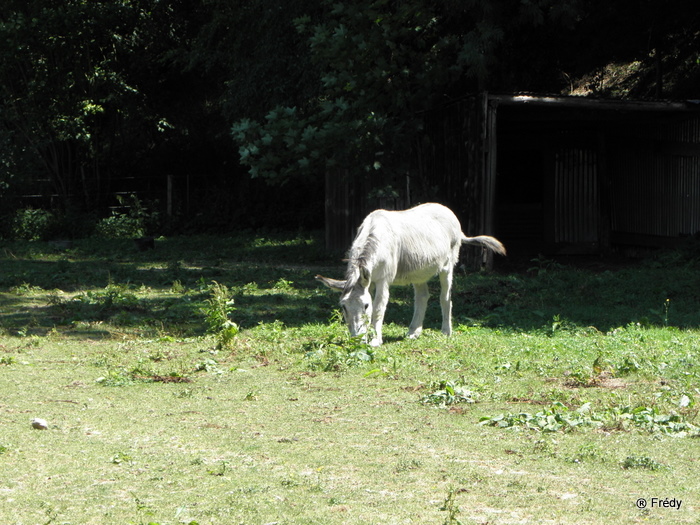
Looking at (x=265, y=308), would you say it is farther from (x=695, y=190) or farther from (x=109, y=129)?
(x=109, y=129)

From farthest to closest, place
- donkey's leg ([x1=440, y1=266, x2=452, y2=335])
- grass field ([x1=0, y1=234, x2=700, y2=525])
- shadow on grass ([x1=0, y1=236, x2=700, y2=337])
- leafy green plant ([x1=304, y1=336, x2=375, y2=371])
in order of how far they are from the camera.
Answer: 1. shadow on grass ([x1=0, y1=236, x2=700, y2=337])
2. donkey's leg ([x1=440, y1=266, x2=452, y2=335])
3. leafy green plant ([x1=304, y1=336, x2=375, y2=371])
4. grass field ([x1=0, y1=234, x2=700, y2=525])

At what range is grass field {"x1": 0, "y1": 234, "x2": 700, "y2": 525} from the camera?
4.55 m

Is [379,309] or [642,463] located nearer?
[642,463]

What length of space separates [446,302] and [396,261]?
1025 millimetres

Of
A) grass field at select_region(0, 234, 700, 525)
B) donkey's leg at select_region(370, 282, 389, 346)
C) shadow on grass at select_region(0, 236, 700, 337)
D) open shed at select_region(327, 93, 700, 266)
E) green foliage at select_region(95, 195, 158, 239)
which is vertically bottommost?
grass field at select_region(0, 234, 700, 525)

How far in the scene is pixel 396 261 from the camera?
9.52 metres

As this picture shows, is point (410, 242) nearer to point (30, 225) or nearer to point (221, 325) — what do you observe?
point (221, 325)

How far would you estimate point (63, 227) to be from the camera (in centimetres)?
2506

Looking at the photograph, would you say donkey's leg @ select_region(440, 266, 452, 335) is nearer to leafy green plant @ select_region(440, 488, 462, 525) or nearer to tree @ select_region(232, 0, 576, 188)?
leafy green plant @ select_region(440, 488, 462, 525)

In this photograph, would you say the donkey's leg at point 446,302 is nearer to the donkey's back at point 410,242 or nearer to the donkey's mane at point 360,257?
the donkey's back at point 410,242

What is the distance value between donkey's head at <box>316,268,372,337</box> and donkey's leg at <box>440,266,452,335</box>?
1608mm

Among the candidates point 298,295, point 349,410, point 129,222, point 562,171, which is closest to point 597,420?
point 349,410

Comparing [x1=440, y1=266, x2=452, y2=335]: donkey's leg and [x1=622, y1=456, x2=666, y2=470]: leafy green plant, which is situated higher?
[x1=440, y1=266, x2=452, y2=335]: donkey's leg

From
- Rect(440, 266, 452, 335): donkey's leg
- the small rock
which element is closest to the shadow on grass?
Rect(440, 266, 452, 335): donkey's leg
